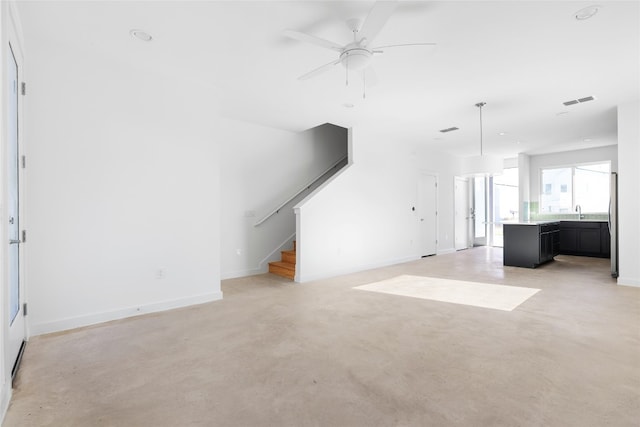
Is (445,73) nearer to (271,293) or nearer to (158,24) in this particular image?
(158,24)

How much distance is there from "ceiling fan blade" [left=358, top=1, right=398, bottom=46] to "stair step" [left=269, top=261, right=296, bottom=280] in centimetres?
374

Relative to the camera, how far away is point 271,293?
4.40m

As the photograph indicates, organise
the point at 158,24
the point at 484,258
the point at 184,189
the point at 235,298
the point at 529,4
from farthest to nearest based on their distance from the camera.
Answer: the point at 484,258, the point at 235,298, the point at 184,189, the point at 158,24, the point at 529,4

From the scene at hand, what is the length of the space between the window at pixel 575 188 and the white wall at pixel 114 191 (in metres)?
8.72

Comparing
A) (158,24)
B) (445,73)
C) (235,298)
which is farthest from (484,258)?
(158,24)

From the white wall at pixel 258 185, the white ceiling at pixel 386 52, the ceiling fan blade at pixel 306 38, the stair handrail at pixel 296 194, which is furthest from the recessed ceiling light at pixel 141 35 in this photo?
the stair handrail at pixel 296 194

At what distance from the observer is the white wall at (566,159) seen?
759 centimetres

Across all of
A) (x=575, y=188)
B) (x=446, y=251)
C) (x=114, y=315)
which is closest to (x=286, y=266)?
(x=114, y=315)

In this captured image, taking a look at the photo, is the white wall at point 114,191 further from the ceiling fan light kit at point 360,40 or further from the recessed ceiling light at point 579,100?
the recessed ceiling light at point 579,100

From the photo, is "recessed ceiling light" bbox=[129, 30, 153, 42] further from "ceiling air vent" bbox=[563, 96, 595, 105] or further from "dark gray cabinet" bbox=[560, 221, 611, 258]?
"dark gray cabinet" bbox=[560, 221, 611, 258]

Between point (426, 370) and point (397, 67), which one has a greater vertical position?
point (397, 67)

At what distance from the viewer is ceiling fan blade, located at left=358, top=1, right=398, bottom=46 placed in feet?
6.72

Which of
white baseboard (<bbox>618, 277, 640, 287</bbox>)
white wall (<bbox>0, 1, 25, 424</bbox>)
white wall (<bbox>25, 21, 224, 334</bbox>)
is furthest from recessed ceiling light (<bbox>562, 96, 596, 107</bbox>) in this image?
white wall (<bbox>0, 1, 25, 424</bbox>)

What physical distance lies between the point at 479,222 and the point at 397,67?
25.4 feet
